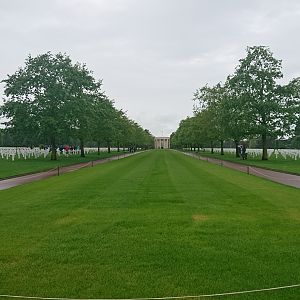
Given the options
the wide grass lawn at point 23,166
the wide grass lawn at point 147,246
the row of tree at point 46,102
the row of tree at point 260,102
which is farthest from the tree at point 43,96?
the wide grass lawn at point 147,246

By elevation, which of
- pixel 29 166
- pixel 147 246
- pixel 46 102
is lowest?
pixel 147 246

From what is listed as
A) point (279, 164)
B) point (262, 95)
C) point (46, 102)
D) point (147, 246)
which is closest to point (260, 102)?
point (262, 95)

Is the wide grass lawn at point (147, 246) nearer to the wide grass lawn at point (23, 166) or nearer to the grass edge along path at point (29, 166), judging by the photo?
the grass edge along path at point (29, 166)

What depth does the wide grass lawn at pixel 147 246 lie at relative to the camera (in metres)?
5.37

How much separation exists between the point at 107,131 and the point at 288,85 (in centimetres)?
2579

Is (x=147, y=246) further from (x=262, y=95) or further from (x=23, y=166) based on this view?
(x=262, y=95)

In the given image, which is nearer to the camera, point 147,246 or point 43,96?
point 147,246

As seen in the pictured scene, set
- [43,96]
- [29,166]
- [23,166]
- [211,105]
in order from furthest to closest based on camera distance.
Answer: [211,105], [43,96], [29,166], [23,166]

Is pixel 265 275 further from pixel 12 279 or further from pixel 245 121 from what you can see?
pixel 245 121

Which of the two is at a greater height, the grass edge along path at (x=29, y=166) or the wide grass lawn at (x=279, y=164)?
the grass edge along path at (x=29, y=166)

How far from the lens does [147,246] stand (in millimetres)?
7109

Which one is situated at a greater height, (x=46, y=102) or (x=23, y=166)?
(x=46, y=102)

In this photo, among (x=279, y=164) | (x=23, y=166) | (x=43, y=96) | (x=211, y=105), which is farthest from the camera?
(x=211, y=105)

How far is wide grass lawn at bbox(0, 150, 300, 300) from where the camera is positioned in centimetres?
537
